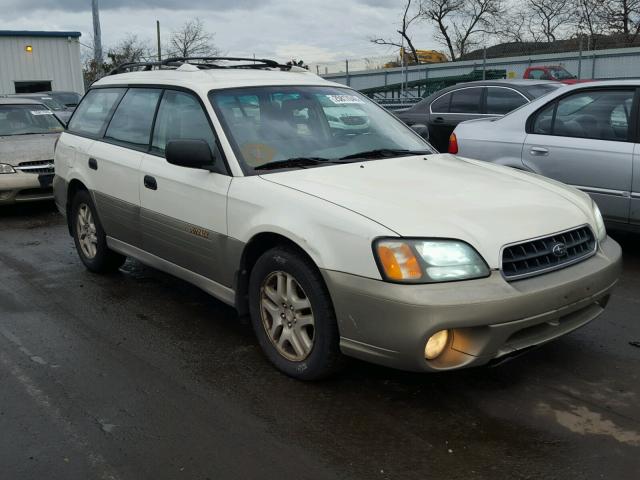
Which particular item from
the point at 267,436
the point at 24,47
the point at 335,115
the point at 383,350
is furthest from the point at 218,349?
the point at 24,47

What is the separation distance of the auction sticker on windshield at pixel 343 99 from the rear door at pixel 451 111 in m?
5.22

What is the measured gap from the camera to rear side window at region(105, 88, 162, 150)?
4.84 m

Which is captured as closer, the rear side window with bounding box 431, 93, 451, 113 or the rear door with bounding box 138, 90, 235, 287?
the rear door with bounding box 138, 90, 235, 287

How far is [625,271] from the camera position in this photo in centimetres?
564

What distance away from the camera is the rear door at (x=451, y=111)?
10023 mm

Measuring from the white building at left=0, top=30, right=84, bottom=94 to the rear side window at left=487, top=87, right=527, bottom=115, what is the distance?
2678 cm

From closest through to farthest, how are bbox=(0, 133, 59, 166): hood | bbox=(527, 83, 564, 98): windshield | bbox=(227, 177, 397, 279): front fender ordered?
bbox=(227, 177, 397, 279): front fender
bbox=(0, 133, 59, 166): hood
bbox=(527, 83, 564, 98): windshield

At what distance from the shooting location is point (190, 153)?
3914mm

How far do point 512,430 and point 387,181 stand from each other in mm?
1439

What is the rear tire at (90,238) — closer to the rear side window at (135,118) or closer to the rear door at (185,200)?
the rear side window at (135,118)

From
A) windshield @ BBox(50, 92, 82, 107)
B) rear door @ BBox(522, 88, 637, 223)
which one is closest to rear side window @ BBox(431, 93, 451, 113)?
rear door @ BBox(522, 88, 637, 223)

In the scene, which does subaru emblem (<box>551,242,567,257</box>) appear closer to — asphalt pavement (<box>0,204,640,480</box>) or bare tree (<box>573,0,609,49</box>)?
asphalt pavement (<box>0,204,640,480</box>)

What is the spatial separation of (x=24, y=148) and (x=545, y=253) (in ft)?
25.0

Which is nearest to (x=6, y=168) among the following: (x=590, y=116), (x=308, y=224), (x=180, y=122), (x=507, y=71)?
(x=180, y=122)
